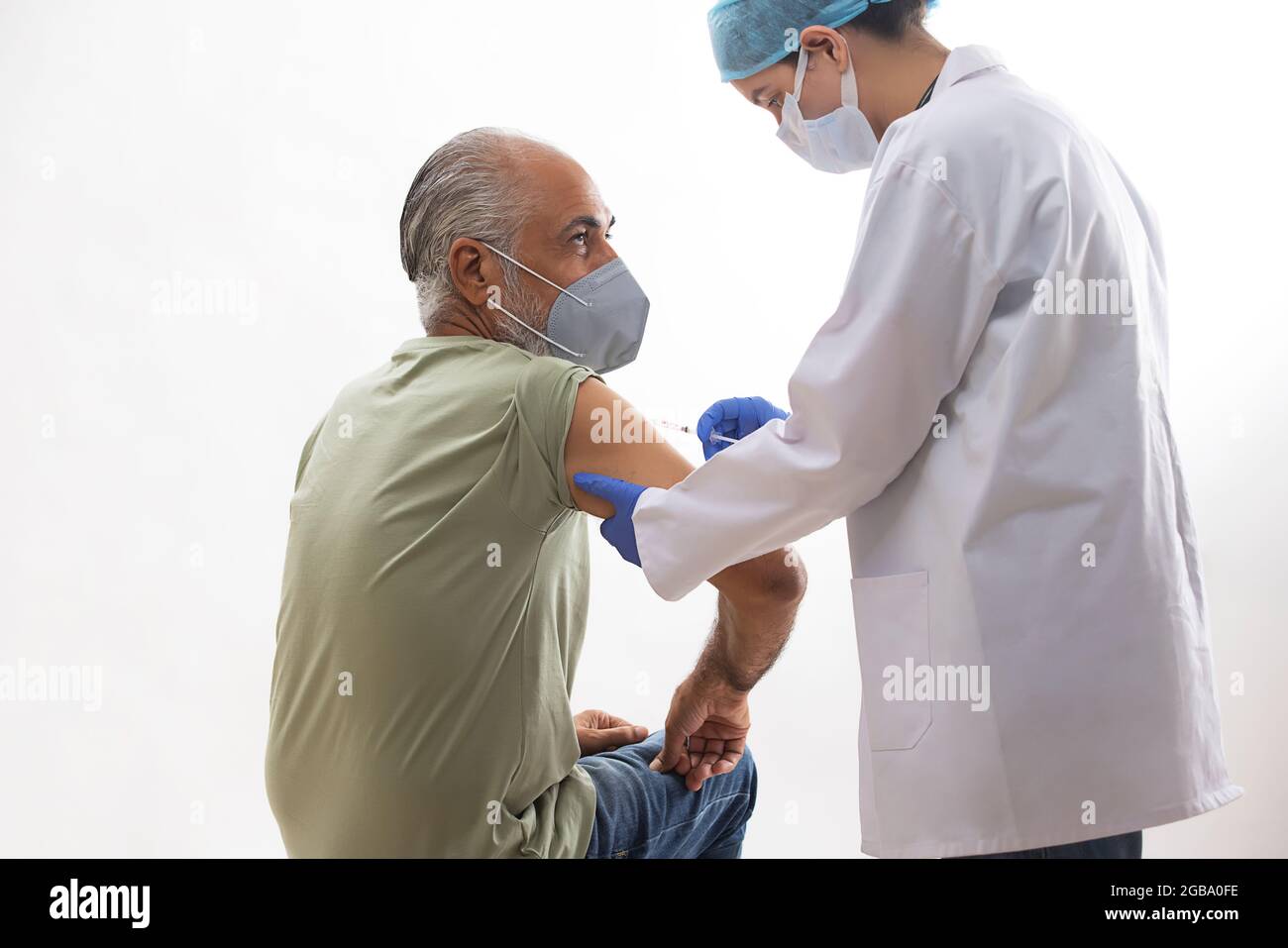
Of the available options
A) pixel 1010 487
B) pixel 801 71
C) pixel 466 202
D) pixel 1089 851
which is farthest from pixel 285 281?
pixel 1089 851

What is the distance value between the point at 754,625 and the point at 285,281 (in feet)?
5.90

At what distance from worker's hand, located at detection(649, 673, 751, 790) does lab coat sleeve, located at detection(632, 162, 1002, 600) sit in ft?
1.11

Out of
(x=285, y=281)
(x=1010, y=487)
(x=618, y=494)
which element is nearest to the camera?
(x=1010, y=487)

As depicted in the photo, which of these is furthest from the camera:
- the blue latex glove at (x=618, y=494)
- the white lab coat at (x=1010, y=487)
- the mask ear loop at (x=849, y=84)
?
the mask ear loop at (x=849, y=84)

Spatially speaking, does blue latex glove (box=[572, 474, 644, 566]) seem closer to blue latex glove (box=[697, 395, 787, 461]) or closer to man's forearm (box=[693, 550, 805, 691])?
man's forearm (box=[693, 550, 805, 691])

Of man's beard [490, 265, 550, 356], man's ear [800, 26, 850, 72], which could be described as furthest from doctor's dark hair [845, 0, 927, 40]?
man's beard [490, 265, 550, 356]

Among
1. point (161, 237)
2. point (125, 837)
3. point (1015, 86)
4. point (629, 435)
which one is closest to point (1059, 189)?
point (1015, 86)

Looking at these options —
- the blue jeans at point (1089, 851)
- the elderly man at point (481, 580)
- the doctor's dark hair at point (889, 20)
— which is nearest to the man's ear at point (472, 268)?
the elderly man at point (481, 580)

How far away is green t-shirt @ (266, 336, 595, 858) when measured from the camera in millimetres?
1284

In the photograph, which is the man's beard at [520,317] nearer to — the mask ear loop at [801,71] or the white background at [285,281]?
the mask ear loop at [801,71]

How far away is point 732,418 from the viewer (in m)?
1.61

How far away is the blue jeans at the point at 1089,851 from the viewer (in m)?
1.12

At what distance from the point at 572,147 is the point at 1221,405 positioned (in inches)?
67.7

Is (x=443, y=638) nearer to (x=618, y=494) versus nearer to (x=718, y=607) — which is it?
(x=618, y=494)
